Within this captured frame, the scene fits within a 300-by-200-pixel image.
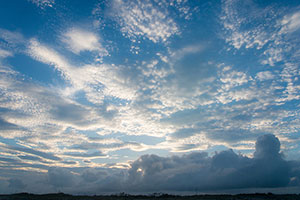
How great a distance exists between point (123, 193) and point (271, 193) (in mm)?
115202

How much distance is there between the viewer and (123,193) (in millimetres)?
168375

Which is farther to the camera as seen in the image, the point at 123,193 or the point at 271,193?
the point at 123,193

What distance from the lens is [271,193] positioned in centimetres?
15812
